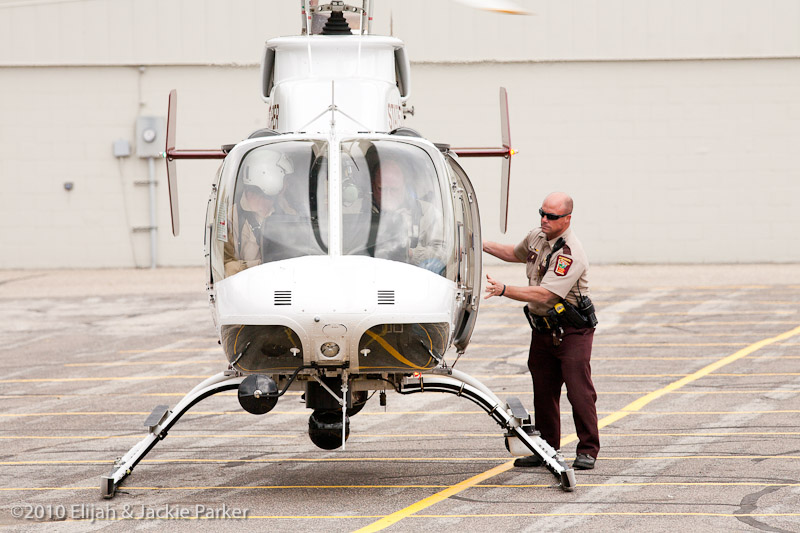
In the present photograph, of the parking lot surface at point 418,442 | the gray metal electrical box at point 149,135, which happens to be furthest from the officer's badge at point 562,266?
the gray metal electrical box at point 149,135

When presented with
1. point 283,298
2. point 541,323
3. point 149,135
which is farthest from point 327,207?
point 149,135

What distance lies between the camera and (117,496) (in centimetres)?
739

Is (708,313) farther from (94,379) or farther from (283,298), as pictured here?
(283,298)

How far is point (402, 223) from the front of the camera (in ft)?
23.0

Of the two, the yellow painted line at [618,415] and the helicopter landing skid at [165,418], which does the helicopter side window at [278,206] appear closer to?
the helicopter landing skid at [165,418]

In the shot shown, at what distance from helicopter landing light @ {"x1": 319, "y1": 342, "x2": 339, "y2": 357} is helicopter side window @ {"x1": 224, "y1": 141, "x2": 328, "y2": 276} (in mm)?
538

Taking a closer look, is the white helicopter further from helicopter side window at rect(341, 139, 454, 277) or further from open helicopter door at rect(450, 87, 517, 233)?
open helicopter door at rect(450, 87, 517, 233)

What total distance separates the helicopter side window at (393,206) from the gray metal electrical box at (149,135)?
665 inches

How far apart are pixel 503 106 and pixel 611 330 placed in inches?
297

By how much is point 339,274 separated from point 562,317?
1.87 meters

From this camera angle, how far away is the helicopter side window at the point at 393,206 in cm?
693

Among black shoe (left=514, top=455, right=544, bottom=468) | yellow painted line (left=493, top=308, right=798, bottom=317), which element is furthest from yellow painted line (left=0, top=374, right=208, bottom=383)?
yellow painted line (left=493, top=308, right=798, bottom=317)

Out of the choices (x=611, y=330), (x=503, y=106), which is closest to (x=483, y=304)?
(x=611, y=330)

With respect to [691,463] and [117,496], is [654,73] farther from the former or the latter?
[117,496]
